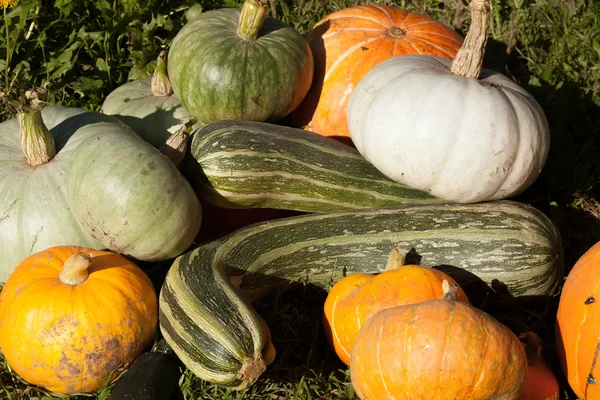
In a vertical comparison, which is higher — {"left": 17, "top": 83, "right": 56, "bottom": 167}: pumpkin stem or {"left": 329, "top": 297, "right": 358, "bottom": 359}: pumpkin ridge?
{"left": 17, "top": 83, "right": 56, "bottom": 167}: pumpkin stem

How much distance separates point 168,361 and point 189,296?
0.29 m

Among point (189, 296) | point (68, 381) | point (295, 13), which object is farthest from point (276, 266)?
point (295, 13)

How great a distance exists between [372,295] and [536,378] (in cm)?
72

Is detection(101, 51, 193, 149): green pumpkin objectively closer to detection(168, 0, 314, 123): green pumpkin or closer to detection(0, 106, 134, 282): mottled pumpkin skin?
detection(168, 0, 314, 123): green pumpkin

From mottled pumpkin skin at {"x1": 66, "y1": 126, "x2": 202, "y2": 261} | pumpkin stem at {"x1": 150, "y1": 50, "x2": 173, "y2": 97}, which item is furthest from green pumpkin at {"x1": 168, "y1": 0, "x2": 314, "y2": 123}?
mottled pumpkin skin at {"x1": 66, "y1": 126, "x2": 202, "y2": 261}

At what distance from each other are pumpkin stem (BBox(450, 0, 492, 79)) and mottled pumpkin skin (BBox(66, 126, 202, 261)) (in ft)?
4.57

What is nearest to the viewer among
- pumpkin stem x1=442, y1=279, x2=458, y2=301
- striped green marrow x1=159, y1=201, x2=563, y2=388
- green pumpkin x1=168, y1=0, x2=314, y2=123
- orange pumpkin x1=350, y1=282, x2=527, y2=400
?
orange pumpkin x1=350, y1=282, x2=527, y2=400

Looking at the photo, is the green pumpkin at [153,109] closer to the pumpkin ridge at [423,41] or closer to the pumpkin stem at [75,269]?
the pumpkin stem at [75,269]

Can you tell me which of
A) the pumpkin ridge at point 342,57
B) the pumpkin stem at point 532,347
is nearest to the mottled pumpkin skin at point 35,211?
the pumpkin ridge at point 342,57

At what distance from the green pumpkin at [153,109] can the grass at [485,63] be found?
0.46 m

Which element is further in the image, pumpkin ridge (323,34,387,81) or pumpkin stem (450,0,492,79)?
pumpkin ridge (323,34,387,81)

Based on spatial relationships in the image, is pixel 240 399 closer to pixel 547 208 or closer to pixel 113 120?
pixel 113 120

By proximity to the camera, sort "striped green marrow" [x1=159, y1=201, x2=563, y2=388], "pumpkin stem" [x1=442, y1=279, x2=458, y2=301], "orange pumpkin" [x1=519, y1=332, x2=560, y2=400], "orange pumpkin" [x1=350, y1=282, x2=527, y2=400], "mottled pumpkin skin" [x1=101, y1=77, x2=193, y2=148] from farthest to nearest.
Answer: "mottled pumpkin skin" [x1=101, y1=77, x2=193, y2=148] → "striped green marrow" [x1=159, y1=201, x2=563, y2=388] → "orange pumpkin" [x1=519, y1=332, x2=560, y2=400] → "pumpkin stem" [x1=442, y1=279, x2=458, y2=301] → "orange pumpkin" [x1=350, y1=282, x2=527, y2=400]

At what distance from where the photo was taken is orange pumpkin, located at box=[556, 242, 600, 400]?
2816mm
